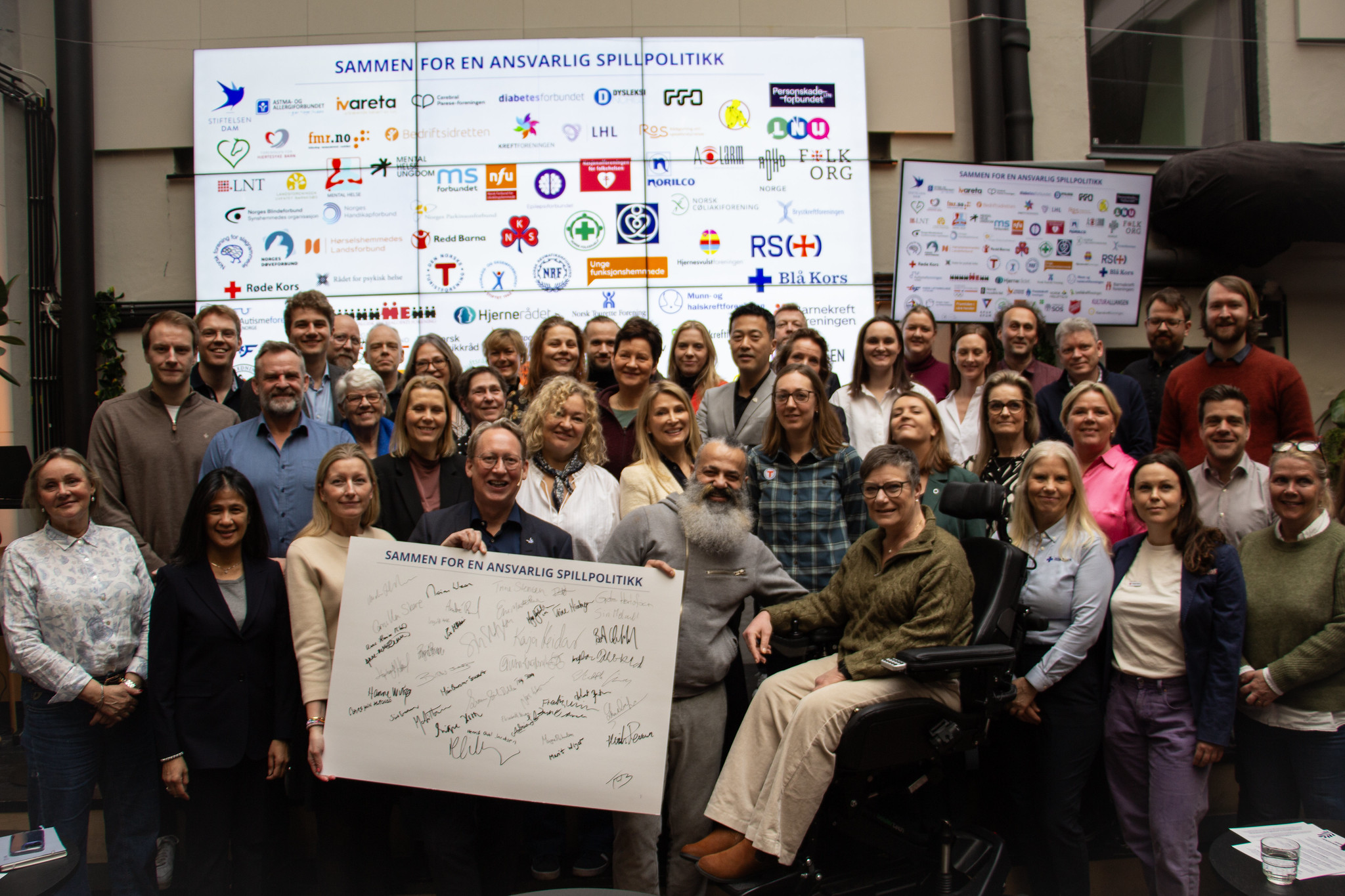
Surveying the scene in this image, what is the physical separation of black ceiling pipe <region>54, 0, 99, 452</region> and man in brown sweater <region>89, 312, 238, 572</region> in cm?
367

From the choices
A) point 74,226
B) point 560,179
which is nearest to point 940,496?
point 560,179

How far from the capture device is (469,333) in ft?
20.9

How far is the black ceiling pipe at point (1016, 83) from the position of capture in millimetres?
6641

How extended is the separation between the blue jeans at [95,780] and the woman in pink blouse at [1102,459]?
3669 mm

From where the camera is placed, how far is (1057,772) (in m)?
2.95

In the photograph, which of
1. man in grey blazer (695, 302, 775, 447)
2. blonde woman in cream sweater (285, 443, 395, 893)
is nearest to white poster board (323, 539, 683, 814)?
blonde woman in cream sweater (285, 443, 395, 893)

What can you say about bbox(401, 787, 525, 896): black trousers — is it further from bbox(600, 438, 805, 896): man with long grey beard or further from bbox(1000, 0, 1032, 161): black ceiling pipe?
bbox(1000, 0, 1032, 161): black ceiling pipe

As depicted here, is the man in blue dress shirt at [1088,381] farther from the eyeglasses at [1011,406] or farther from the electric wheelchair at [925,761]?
the electric wheelchair at [925,761]

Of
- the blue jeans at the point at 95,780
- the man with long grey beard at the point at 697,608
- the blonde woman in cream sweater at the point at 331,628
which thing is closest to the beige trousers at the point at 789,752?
the man with long grey beard at the point at 697,608

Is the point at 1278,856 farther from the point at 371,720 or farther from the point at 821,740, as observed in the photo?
the point at 371,720

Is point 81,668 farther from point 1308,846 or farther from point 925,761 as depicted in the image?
point 1308,846

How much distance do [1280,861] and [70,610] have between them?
151 inches

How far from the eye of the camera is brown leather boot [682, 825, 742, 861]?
267 centimetres

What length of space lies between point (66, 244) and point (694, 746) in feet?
21.2
